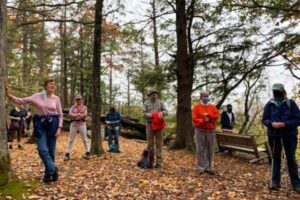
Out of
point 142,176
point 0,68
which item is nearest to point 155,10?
point 142,176

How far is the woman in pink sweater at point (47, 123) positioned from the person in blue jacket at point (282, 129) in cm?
366

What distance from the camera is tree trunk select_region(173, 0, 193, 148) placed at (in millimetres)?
12820

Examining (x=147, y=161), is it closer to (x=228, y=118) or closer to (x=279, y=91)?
(x=279, y=91)

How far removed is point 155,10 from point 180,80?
132 inches

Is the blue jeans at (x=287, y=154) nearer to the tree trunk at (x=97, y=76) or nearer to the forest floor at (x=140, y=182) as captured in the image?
the forest floor at (x=140, y=182)

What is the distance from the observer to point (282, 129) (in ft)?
20.8

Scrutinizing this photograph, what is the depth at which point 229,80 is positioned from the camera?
596 inches

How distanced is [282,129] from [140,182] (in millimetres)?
2689

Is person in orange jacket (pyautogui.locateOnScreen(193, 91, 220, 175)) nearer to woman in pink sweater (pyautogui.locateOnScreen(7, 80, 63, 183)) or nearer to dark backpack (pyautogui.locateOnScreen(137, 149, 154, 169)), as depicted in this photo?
dark backpack (pyautogui.locateOnScreen(137, 149, 154, 169))

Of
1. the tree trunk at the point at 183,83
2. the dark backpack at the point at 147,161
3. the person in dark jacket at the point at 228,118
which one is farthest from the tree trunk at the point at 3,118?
the person in dark jacket at the point at 228,118

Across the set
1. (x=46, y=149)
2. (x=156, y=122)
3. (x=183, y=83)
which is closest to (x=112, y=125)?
(x=183, y=83)

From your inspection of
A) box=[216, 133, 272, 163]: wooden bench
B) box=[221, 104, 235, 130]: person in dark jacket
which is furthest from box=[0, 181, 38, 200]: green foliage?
box=[221, 104, 235, 130]: person in dark jacket

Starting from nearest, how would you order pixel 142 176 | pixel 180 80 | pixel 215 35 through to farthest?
pixel 142 176, pixel 180 80, pixel 215 35

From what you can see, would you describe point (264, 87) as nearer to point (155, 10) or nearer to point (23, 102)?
point (155, 10)
